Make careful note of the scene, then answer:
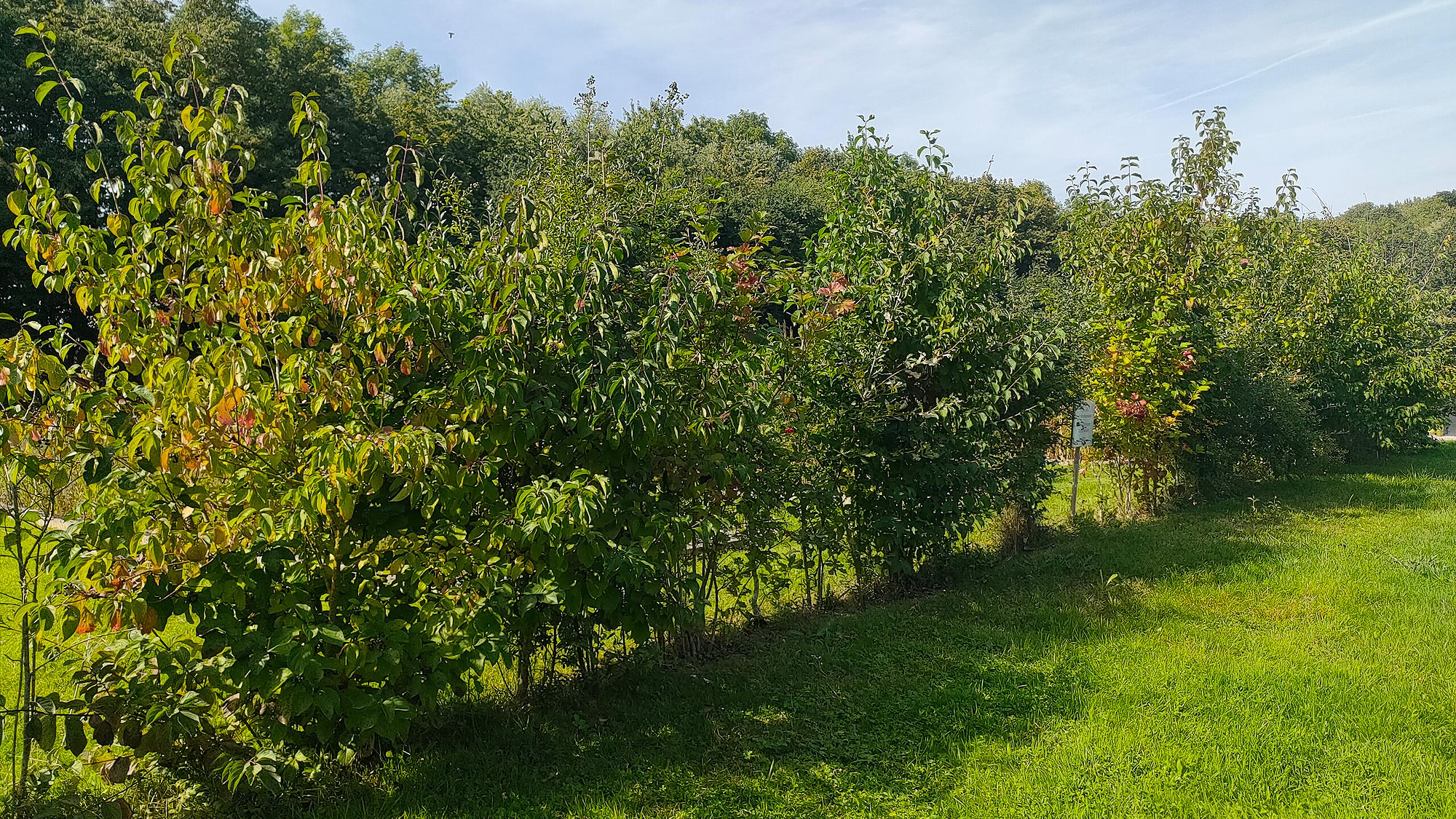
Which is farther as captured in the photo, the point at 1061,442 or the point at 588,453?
the point at 1061,442

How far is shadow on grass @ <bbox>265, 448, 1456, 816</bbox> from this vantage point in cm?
348

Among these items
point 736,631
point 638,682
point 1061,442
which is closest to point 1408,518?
point 1061,442

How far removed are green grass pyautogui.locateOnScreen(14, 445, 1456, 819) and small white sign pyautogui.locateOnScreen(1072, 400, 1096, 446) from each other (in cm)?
186

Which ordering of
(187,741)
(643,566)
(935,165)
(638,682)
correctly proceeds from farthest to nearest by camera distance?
(935,165)
(638,682)
(643,566)
(187,741)

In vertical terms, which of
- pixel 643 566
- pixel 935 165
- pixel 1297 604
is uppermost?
pixel 935 165

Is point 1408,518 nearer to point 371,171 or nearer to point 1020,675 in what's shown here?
point 1020,675

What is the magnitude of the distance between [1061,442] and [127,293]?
7374mm

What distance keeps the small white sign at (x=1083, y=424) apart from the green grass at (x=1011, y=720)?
1.86 metres

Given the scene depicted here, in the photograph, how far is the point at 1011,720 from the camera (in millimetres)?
4184

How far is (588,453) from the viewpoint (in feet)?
12.4

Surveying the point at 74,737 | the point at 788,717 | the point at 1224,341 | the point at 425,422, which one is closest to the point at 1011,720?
the point at 788,717

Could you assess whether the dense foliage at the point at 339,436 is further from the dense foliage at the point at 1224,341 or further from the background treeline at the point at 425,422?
the dense foliage at the point at 1224,341

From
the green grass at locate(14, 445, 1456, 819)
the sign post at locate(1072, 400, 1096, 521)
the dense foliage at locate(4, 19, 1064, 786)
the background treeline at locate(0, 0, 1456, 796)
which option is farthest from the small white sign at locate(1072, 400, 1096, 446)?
the dense foliage at locate(4, 19, 1064, 786)

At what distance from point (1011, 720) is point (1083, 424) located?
4.60 metres
